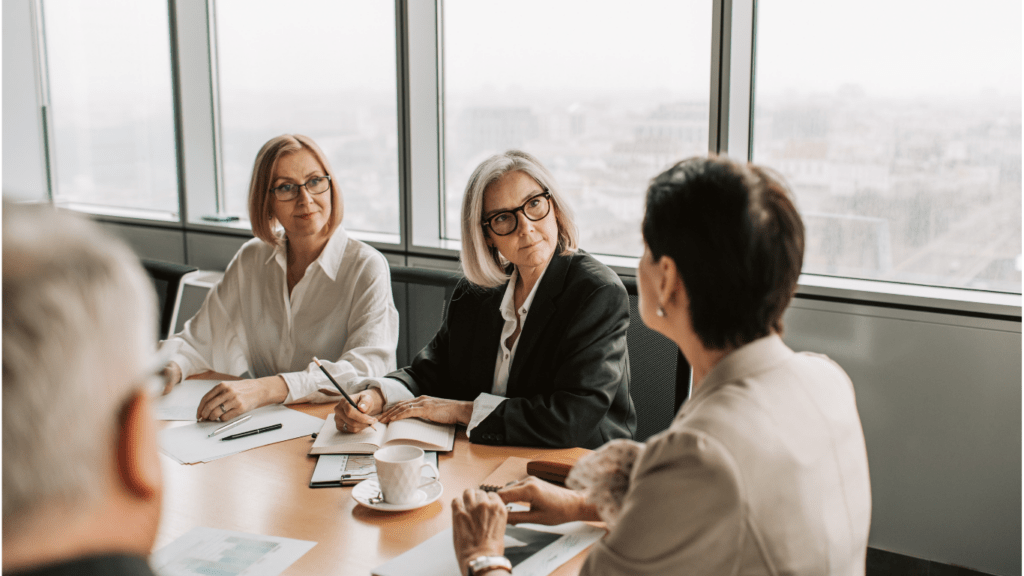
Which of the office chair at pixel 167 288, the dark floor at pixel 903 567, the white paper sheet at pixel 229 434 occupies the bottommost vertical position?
the dark floor at pixel 903 567

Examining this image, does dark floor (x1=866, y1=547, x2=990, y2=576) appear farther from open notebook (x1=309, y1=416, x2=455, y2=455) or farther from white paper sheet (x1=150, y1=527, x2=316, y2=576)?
white paper sheet (x1=150, y1=527, x2=316, y2=576)

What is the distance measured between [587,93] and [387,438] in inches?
72.4

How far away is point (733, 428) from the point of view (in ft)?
2.72

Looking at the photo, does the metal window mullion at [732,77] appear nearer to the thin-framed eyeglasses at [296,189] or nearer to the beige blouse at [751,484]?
the thin-framed eyeglasses at [296,189]

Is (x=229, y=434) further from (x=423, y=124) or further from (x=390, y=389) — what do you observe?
(x=423, y=124)

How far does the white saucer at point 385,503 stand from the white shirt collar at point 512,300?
26.3 inches

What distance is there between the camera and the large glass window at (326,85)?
348 cm

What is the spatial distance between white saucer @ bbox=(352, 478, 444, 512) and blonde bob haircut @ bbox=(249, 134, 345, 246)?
1197mm

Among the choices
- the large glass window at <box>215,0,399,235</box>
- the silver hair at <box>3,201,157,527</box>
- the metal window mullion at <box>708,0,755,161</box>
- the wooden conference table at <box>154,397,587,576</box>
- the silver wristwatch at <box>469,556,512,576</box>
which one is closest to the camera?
the silver hair at <box>3,201,157,527</box>

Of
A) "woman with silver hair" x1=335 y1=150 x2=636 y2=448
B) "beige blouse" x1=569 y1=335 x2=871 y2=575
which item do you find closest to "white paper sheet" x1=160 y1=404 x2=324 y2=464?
"woman with silver hair" x1=335 y1=150 x2=636 y2=448

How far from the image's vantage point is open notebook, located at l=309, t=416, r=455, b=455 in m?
1.57

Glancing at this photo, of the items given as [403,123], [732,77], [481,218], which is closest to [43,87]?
[403,123]

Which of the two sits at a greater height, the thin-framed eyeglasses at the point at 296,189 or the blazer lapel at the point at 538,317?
the thin-framed eyeglasses at the point at 296,189

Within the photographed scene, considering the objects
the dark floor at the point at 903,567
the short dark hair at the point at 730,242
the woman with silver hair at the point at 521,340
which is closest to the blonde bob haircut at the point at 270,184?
the woman with silver hair at the point at 521,340
